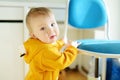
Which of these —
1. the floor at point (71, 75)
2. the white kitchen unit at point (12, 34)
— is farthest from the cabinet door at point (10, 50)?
the floor at point (71, 75)

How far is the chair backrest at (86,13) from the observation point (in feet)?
4.18

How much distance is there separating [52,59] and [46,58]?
27 mm

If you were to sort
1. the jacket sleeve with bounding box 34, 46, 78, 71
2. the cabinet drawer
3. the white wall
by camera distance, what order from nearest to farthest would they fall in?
the jacket sleeve with bounding box 34, 46, 78, 71 → the cabinet drawer → the white wall

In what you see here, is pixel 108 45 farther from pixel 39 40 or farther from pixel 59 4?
pixel 59 4

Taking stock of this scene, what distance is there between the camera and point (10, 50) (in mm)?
1795

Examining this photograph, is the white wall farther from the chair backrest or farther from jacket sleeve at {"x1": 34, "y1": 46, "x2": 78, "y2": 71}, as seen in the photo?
jacket sleeve at {"x1": 34, "y1": 46, "x2": 78, "y2": 71}

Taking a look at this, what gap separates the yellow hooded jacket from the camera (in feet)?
3.09

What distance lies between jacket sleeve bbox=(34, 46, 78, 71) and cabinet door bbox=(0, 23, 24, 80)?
0.86m

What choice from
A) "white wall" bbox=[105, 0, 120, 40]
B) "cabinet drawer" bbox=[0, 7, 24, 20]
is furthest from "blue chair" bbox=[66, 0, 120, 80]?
"cabinet drawer" bbox=[0, 7, 24, 20]

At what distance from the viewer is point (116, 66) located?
1362 mm

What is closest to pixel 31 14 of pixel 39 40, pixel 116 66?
pixel 39 40

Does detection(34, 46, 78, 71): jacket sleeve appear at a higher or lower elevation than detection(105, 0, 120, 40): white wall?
lower

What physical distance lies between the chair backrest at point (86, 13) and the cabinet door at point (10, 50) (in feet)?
2.13

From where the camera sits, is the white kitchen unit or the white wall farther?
the white wall
